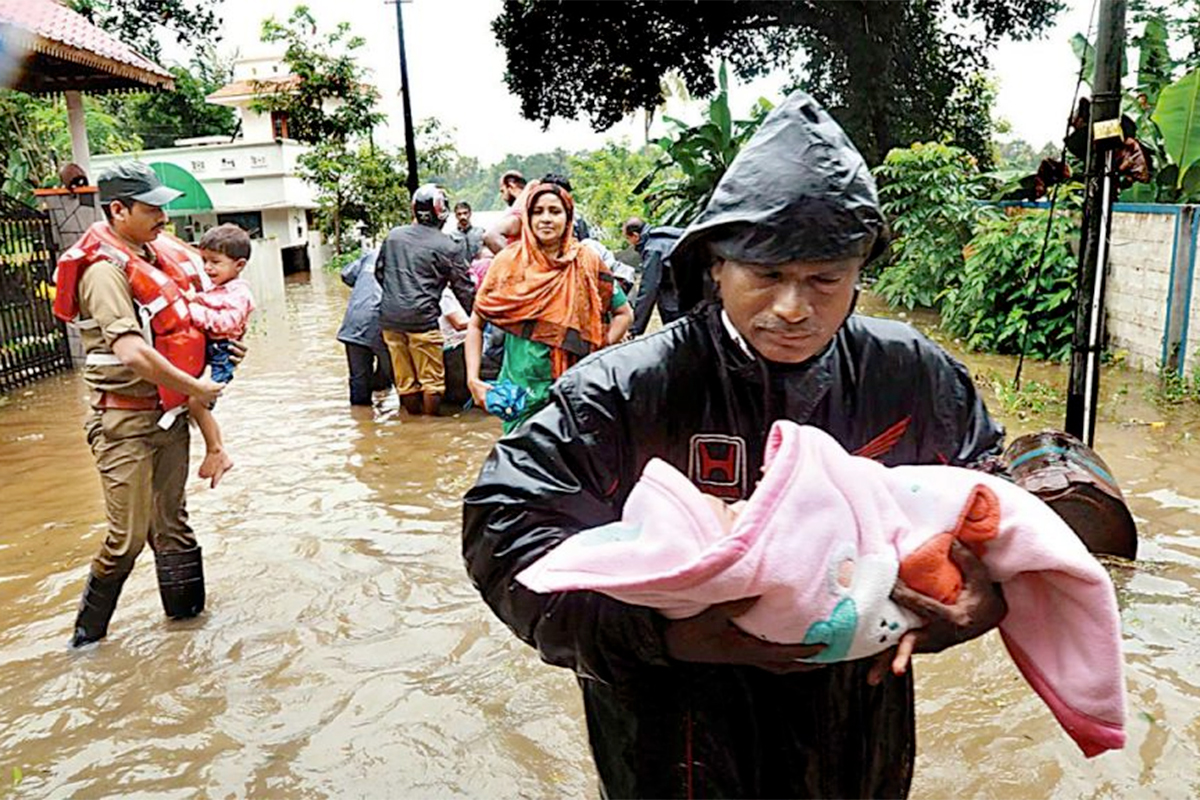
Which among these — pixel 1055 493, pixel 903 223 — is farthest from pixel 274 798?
pixel 903 223

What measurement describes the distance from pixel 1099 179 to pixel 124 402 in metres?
4.47

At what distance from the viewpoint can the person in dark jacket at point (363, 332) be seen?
27.3 feet

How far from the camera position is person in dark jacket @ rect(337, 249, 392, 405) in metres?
8.34

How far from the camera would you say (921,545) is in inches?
50.6

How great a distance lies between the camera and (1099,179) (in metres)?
4.73

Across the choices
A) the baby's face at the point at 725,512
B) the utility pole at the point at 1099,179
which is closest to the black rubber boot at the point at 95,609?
the baby's face at the point at 725,512

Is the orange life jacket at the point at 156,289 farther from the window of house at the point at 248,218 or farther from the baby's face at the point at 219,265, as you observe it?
the window of house at the point at 248,218

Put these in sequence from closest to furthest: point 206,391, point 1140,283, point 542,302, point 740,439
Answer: point 740,439, point 206,391, point 542,302, point 1140,283

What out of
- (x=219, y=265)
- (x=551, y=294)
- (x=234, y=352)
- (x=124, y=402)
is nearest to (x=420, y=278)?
(x=551, y=294)

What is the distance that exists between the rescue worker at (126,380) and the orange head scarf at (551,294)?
1350 mm

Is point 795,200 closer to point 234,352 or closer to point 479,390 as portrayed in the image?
point 234,352

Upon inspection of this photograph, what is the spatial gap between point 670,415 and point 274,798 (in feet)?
7.71

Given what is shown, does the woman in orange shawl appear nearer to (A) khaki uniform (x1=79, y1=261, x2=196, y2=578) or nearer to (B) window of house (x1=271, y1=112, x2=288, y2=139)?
(A) khaki uniform (x1=79, y1=261, x2=196, y2=578)

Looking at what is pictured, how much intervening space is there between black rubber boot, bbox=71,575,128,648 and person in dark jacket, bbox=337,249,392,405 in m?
4.23
